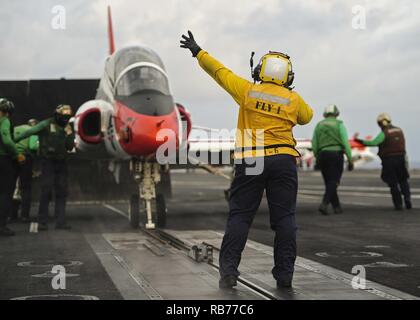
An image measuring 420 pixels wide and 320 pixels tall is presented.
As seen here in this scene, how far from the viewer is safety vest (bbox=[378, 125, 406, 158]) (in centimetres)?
1703

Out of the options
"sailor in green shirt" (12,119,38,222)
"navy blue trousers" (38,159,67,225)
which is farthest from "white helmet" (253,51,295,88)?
"sailor in green shirt" (12,119,38,222)

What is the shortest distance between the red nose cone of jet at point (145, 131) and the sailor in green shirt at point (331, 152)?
4.54 metres

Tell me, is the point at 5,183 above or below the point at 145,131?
below

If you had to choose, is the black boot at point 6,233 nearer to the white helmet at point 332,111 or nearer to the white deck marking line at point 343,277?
the white deck marking line at point 343,277

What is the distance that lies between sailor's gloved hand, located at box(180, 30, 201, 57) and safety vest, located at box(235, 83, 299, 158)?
66cm

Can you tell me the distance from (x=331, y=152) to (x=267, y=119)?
9572mm

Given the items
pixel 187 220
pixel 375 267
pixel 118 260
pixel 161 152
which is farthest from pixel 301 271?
pixel 187 220

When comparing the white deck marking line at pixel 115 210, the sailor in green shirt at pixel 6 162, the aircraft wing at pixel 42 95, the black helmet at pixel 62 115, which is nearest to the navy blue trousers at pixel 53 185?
the black helmet at pixel 62 115

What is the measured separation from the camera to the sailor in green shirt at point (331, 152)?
16.1 meters

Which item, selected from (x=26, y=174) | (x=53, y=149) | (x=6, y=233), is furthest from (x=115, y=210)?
(x=6, y=233)

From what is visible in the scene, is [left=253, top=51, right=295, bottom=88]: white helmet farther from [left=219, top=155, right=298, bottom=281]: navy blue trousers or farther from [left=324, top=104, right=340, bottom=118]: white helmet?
[left=324, top=104, right=340, bottom=118]: white helmet

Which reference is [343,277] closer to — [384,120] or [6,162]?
[6,162]

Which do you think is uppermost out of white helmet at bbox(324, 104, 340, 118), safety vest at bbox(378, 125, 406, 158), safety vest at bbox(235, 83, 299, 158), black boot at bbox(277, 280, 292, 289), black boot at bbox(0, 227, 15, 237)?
white helmet at bbox(324, 104, 340, 118)

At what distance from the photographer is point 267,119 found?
702cm
